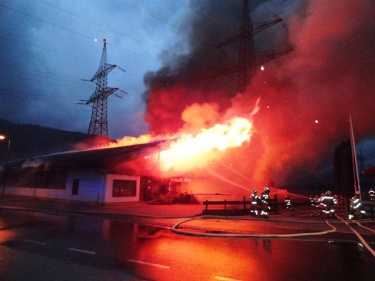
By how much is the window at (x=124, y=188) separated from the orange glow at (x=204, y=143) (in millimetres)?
3801

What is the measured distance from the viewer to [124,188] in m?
24.6

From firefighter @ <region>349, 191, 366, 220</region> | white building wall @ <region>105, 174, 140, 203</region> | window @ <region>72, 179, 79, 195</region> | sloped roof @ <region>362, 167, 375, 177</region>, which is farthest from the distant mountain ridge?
firefighter @ <region>349, 191, 366, 220</region>

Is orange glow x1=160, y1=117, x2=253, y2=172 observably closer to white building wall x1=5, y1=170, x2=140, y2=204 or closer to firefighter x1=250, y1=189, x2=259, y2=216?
white building wall x1=5, y1=170, x2=140, y2=204

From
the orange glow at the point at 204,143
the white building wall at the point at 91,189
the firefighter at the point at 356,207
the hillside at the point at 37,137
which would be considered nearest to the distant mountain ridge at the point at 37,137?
the hillside at the point at 37,137

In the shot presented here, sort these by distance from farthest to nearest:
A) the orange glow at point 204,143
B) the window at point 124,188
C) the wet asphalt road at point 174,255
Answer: the orange glow at point 204,143 → the window at point 124,188 → the wet asphalt road at point 174,255

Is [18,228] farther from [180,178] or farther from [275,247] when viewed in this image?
[180,178]

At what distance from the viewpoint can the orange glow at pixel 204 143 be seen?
956 inches

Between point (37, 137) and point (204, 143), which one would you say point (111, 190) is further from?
point (37, 137)

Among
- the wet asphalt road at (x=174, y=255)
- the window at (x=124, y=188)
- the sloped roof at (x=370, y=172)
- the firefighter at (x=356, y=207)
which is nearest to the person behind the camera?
the wet asphalt road at (x=174, y=255)

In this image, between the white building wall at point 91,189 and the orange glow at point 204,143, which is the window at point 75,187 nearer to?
the white building wall at point 91,189

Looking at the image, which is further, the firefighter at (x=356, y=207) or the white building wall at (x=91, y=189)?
the white building wall at (x=91, y=189)

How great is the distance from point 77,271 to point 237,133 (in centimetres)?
1981

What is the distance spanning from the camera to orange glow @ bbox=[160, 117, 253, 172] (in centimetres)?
2428

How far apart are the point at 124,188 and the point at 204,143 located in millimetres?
7599
